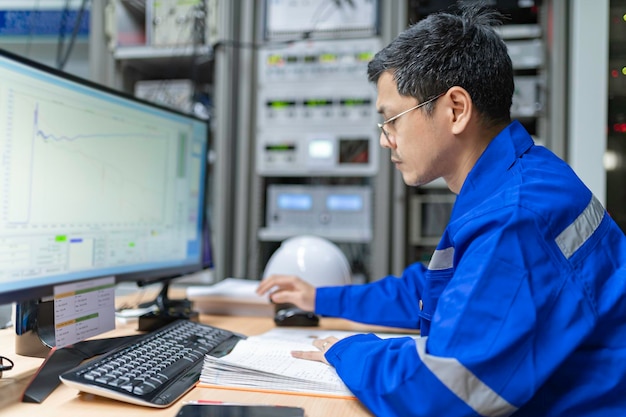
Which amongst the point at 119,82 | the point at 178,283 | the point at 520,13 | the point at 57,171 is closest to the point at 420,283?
the point at 57,171

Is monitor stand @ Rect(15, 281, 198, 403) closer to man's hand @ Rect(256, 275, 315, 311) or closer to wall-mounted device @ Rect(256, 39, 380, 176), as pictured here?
man's hand @ Rect(256, 275, 315, 311)

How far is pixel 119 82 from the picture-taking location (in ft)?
7.77

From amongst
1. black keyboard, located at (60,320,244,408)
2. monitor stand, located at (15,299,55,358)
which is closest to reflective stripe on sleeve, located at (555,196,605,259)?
black keyboard, located at (60,320,244,408)

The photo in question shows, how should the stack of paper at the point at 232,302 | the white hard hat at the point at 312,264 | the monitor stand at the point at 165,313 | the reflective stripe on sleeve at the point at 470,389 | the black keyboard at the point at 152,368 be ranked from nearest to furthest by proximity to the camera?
1. the reflective stripe on sleeve at the point at 470,389
2. the black keyboard at the point at 152,368
3. the monitor stand at the point at 165,313
4. the stack of paper at the point at 232,302
5. the white hard hat at the point at 312,264

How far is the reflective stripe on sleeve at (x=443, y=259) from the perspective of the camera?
2.60 ft

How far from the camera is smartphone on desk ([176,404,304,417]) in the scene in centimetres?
62

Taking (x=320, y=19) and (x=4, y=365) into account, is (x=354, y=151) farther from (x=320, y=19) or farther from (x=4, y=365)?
(x=4, y=365)

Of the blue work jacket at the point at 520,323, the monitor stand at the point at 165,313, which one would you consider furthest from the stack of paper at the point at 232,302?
the blue work jacket at the point at 520,323

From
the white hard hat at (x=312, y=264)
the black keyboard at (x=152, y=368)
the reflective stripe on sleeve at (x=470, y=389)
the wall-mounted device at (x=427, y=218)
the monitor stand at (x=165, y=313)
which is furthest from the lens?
the wall-mounted device at (x=427, y=218)

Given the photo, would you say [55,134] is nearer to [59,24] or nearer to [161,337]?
Result: [161,337]

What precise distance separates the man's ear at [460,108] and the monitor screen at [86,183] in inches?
24.9

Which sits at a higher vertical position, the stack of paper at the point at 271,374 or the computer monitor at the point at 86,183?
the computer monitor at the point at 86,183

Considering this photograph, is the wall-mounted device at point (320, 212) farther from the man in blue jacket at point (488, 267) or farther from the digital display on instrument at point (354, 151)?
the man in blue jacket at point (488, 267)

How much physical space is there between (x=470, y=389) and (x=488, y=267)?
0.13m
